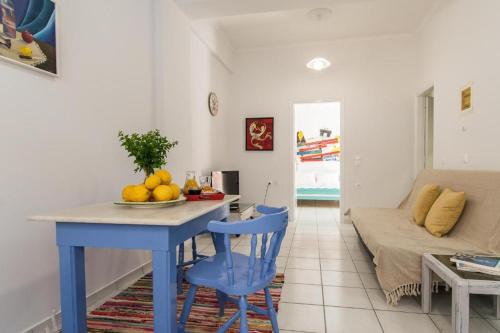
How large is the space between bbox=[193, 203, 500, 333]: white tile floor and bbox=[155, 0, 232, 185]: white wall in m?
1.25

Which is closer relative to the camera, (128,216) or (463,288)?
(128,216)

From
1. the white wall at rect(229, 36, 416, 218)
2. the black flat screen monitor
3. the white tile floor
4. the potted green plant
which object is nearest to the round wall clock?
the white wall at rect(229, 36, 416, 218)

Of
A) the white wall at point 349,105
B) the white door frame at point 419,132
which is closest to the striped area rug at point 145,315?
the white wall at point 349,105

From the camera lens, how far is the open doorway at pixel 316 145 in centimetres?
700

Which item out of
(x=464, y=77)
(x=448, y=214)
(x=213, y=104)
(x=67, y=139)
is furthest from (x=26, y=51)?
(x=464, y=77)

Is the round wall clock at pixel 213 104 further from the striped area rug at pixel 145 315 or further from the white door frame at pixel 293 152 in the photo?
the striped area rug at pixel 145 315

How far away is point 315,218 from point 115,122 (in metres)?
4.04

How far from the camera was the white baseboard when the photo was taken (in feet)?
5.48

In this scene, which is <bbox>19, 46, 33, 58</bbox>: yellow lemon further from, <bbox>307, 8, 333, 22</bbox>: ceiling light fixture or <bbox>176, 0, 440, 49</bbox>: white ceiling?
<bbox>307, 8, 333, 22</bbox>: ceiling light fixture

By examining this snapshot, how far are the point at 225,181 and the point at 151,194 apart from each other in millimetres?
2900

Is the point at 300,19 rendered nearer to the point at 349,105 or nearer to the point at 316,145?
the point at 349,105

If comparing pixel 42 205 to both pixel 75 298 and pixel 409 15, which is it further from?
pixel 409 15

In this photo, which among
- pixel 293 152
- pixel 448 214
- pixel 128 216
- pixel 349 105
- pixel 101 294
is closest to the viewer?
pixel 128 216

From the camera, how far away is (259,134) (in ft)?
17.2
